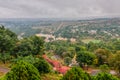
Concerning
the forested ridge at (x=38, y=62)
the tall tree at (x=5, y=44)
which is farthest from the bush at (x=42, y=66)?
the tall tree at (x=5, y=44)

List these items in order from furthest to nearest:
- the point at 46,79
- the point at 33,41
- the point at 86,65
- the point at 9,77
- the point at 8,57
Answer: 1. the point at 86,65
2. the point at 33,41
3. the point at 8,57
4. the point at 46,79
5. the point at 9,77

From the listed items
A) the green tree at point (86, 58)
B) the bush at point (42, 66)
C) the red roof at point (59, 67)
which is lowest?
the red roof at point (59, 67)

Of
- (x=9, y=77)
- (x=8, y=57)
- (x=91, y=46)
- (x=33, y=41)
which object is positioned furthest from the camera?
(x=91, y=46)

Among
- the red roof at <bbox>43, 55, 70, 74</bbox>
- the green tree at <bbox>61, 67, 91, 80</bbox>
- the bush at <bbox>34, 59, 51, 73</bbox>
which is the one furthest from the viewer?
the red roof at <bbox>43, 55, 70, 74</bbox>

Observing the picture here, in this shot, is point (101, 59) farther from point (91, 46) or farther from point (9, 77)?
point (9, 77)

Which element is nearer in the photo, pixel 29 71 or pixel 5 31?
pixel 29 71

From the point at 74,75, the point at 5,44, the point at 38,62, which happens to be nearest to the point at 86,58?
the point at 5,44

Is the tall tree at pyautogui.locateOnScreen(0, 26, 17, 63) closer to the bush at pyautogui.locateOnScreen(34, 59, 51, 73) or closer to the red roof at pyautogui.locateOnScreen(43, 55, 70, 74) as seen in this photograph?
the red roof at pyautogui.locateOnScreen(43, 55, 70, 74)

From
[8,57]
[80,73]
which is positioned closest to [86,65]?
[8,57]

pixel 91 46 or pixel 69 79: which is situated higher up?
pixel 69 79

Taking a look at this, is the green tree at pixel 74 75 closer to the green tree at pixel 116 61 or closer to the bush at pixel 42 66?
the bush at pixel 42 66

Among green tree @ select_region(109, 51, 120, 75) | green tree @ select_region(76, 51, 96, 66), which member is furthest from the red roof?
green tree @ select_region(109, 51, 120, 75)
